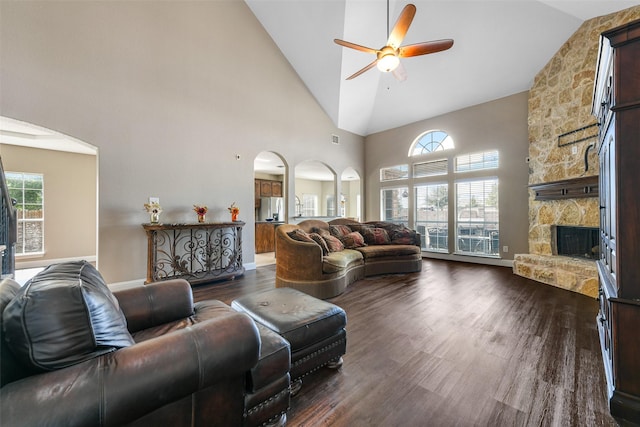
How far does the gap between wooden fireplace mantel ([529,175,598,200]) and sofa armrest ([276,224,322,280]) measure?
424cm

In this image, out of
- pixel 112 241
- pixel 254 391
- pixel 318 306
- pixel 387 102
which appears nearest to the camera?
pixel 254 391

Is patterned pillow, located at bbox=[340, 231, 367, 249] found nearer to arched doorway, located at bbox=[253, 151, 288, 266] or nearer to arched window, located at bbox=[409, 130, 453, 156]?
arched doorway, located at bbox=[253, 151, 288, 266]

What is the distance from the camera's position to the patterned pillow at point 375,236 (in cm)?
503

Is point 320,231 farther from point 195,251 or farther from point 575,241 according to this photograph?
point 575,241

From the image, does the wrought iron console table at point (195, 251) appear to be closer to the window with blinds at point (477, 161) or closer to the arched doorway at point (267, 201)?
the arched doorway at point (267, 201)

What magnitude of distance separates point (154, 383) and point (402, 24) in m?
3.84

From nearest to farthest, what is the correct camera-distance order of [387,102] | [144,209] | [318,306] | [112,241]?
[318,306] < [112,241] < [144,209] < [387,102]

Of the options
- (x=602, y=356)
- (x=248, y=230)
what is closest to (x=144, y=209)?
(x=248, y=230)

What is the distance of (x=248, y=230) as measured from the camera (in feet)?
16.9

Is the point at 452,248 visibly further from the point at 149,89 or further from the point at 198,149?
the point at 149,89

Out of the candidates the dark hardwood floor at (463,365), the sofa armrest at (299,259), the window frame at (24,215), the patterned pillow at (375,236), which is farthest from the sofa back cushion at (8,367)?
the window frame at (24,215)

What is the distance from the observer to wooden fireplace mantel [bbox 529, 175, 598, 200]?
3812 millimetres

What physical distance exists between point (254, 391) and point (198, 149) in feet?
14.0

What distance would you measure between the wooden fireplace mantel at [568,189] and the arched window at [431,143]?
84.3 inches
